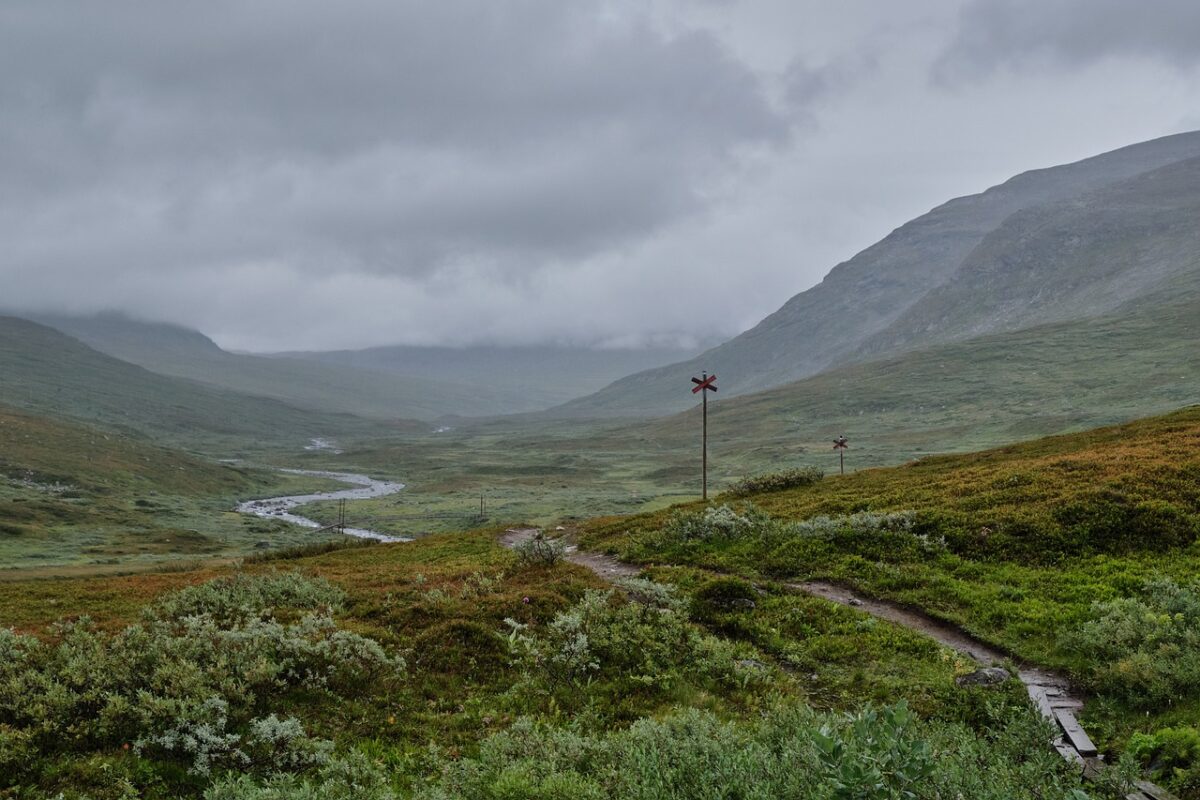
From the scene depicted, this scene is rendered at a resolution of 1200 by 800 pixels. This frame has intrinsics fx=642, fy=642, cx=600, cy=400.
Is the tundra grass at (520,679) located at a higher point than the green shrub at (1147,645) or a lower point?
lower

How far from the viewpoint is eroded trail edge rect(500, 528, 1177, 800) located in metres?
9.35

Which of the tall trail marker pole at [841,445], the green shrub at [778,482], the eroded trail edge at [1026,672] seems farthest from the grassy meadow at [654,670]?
the tall trail marker pole at [841,445]

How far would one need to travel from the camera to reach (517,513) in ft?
361

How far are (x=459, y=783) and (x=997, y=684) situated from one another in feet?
36.2

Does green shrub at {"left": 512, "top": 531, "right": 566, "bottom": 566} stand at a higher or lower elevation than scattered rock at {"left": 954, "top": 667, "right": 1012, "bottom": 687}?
lower

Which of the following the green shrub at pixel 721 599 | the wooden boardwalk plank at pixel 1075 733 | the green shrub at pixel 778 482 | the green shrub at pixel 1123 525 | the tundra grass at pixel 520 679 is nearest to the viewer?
the wooden boardwalk plank at pixel 1075 733

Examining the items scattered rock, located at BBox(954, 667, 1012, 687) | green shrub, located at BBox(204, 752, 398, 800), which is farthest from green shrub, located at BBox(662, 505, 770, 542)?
green shrub, located at BBox(204, 752, 398, 800)

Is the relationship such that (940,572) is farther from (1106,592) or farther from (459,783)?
(459,783)

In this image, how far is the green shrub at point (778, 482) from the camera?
5088cm

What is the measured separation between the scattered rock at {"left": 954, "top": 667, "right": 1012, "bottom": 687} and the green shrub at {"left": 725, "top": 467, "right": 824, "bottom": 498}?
36640mm

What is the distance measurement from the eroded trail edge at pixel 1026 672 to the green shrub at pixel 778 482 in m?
25.2

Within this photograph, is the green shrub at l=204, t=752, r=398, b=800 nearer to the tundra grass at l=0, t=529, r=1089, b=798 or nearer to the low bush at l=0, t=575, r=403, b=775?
the tundra grass at l=0, t=529, r=1089, b=798

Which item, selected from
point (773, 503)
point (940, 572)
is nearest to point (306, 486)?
point (773, 503)

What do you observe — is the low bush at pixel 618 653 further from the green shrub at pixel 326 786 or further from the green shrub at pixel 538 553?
the green shrub at pixel 538 553
